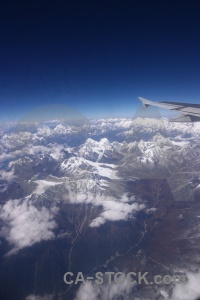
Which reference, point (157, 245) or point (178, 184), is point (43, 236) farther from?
point (178, 184)

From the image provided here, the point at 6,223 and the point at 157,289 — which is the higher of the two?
the point at 157,289

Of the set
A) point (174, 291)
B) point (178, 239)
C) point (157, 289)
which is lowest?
point (178, 239)

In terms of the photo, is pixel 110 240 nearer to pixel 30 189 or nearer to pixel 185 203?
pixel 185 203

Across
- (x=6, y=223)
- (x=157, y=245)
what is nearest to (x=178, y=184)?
(x=157, y=245)

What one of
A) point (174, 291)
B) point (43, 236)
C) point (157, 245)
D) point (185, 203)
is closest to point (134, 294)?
point (174, 291)

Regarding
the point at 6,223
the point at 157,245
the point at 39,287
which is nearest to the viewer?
the point at 39,287

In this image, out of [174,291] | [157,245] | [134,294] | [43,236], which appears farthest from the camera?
[43,236]

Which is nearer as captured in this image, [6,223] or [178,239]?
[178,239]

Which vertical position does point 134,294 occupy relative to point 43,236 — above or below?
above

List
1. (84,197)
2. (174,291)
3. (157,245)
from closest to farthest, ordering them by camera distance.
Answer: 1. (174,291)
2. (157,245)
3. (84,197)
